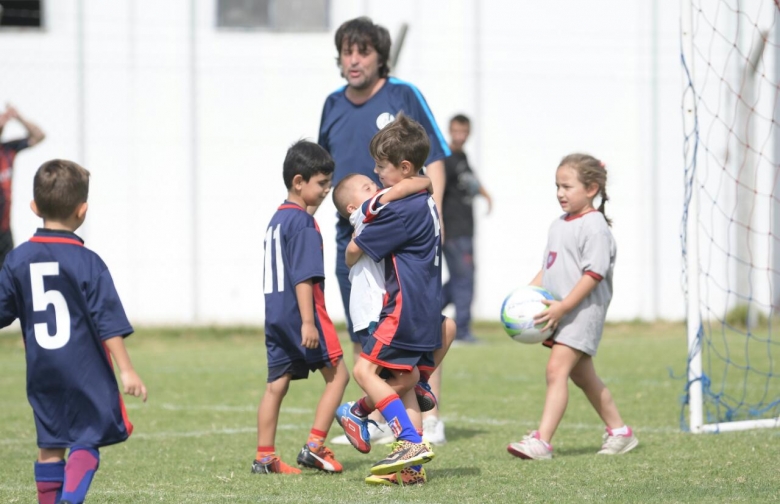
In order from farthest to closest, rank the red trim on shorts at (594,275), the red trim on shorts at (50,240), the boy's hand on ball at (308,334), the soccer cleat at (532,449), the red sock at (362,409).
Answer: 1. the red trim on shorts at (594,275)
2. the soccer cleat at (532,449)
3. the boy's hand on ball at (308,334)
4. the red sock at (362,409)
5. the red trim on shorts at (50,240)

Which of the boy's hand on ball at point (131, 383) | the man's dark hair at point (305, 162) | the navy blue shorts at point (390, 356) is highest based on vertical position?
the man's dark hair at point (305, 162)

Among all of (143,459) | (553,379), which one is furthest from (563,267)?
(143,459)

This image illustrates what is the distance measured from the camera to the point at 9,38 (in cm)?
1358

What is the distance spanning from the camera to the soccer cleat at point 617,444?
5.43 meters

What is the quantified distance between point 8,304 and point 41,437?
48cm

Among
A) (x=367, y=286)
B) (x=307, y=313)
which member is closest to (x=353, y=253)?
(x=367, y=286)

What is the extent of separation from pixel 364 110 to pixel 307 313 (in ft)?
4.76

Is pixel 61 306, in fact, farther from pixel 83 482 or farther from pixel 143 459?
pixel 143 459

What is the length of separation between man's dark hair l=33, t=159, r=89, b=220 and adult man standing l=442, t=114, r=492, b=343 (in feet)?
26.1

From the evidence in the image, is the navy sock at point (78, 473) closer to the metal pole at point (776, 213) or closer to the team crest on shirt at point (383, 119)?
the team crest on shirt at point (383, 119)

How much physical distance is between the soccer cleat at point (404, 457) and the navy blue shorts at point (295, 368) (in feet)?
2.33

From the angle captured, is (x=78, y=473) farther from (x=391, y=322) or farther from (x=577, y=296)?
(x=577, y=296)

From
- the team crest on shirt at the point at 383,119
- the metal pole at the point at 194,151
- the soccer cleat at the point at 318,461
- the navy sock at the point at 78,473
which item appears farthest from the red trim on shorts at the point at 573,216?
A: the metal pole at the point at 194,151

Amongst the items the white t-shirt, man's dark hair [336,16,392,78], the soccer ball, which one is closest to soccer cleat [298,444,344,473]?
the white t-shirt
